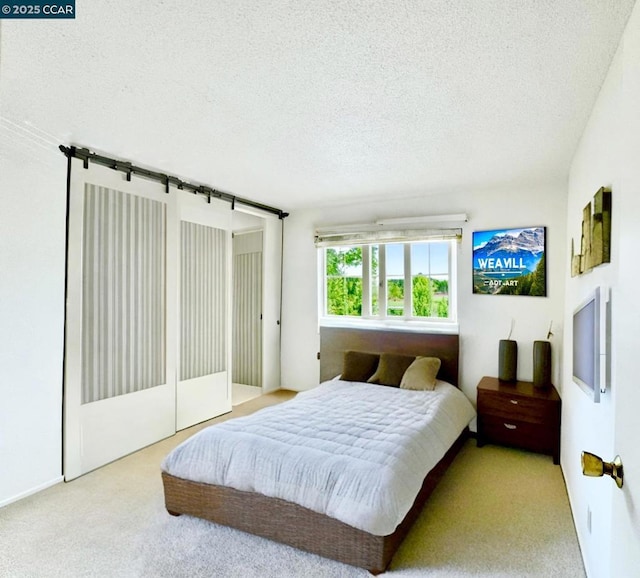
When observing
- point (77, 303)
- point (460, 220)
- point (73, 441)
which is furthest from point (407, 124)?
point (73, 441)

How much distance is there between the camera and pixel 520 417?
3266 mm

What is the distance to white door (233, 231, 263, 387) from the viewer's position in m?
5.48

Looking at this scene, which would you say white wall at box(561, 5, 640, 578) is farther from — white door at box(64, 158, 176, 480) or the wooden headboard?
white door at box(64, 158, 176, 480)

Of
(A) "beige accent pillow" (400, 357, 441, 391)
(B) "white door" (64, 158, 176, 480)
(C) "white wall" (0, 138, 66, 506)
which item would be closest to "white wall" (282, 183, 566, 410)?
(A) "beige accent pillow" (400, 357, 441, 391)

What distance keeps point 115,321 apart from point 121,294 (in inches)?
9.0

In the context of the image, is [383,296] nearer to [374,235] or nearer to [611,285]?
[374,235]

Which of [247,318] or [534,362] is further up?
[247,318]

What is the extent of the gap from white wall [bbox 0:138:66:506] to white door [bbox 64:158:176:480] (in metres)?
0.09

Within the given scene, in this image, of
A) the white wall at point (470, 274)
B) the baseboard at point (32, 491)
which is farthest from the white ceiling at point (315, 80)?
the baseboard at point (32, 491)

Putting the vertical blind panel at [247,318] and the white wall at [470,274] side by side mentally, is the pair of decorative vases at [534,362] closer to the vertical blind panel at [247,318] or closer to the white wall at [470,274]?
the white wall at [470,274]

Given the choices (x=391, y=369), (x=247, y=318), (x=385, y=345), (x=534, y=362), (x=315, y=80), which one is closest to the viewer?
(x=315, y=80)

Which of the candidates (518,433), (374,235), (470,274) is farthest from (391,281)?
(518,433)

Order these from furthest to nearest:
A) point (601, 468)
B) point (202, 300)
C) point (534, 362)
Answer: point (202, 300) → point (534, 362) → point (601, 468)

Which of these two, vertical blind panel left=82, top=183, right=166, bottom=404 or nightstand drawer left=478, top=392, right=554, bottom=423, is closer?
vertical blind panel left=82, top=183, right=166, bottom=404
